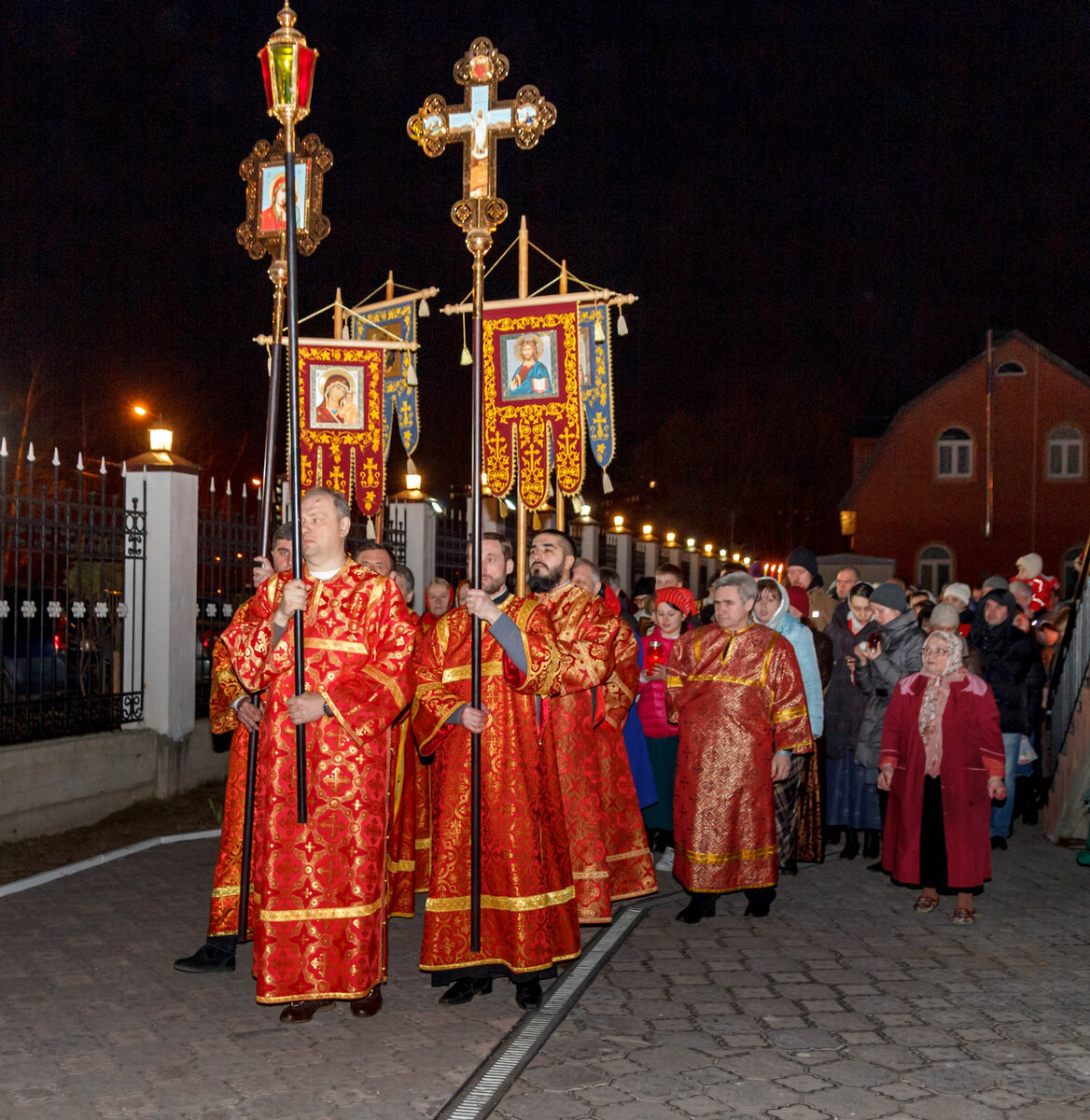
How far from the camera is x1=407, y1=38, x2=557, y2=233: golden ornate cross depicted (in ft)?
19.5

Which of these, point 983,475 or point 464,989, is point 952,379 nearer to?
point 983,475

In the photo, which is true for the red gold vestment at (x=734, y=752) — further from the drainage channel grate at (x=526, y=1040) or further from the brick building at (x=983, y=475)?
the brick building at (x=983, y=475)

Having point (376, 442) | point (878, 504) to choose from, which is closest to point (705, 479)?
point (878, 504)

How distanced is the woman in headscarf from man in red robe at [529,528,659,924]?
2.26 metres

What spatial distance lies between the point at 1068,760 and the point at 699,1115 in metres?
6.45

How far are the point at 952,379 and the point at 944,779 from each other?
3296 centimetres

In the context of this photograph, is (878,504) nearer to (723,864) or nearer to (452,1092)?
(723,864)

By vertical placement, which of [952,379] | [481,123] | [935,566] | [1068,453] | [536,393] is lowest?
[935,566]

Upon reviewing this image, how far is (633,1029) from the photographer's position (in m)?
4.95

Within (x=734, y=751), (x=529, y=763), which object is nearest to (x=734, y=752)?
(x=734, y=751)

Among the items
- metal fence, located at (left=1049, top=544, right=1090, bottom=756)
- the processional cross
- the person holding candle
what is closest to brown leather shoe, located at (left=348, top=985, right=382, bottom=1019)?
the processional cross

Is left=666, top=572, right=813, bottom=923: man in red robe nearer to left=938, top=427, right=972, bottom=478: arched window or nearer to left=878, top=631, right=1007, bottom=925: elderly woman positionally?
left=878, top=631, right=1007, bottom=925: elderly woman

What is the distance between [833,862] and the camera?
8602mm

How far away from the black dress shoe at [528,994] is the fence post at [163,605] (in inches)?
222
